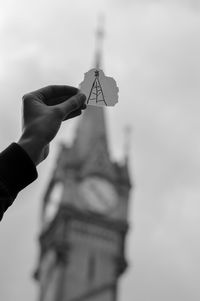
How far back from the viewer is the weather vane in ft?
6.38

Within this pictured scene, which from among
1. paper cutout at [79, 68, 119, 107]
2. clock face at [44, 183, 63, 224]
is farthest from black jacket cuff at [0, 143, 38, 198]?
clock face at [44, 183, 63, 224]

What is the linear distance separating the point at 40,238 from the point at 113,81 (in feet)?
125

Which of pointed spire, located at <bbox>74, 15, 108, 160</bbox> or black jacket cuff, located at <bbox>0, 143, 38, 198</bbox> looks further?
pointed spire, located at <bbox>74, 15, 108, 160</bbox>

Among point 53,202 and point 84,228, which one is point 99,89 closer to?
point 84,228

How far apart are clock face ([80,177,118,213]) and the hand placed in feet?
121

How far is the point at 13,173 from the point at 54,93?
0.32m

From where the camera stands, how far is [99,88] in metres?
2.00

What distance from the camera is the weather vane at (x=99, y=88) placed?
194cm

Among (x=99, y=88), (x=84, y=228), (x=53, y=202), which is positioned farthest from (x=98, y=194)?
(x=99, y=88)

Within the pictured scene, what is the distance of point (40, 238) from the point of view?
130 feet

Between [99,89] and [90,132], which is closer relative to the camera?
[99,89]

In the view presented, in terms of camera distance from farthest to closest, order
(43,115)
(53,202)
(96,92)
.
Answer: (53,202), (96,92), (43,115)

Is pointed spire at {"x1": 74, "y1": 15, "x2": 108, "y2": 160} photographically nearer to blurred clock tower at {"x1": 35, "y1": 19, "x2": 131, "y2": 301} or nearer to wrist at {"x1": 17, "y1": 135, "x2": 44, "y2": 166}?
blurred clock tower at {"x1": 35, "y1": 19, "x2": 131, "y2": 301}

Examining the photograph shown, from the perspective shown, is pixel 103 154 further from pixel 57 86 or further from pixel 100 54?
pixel 57 86
